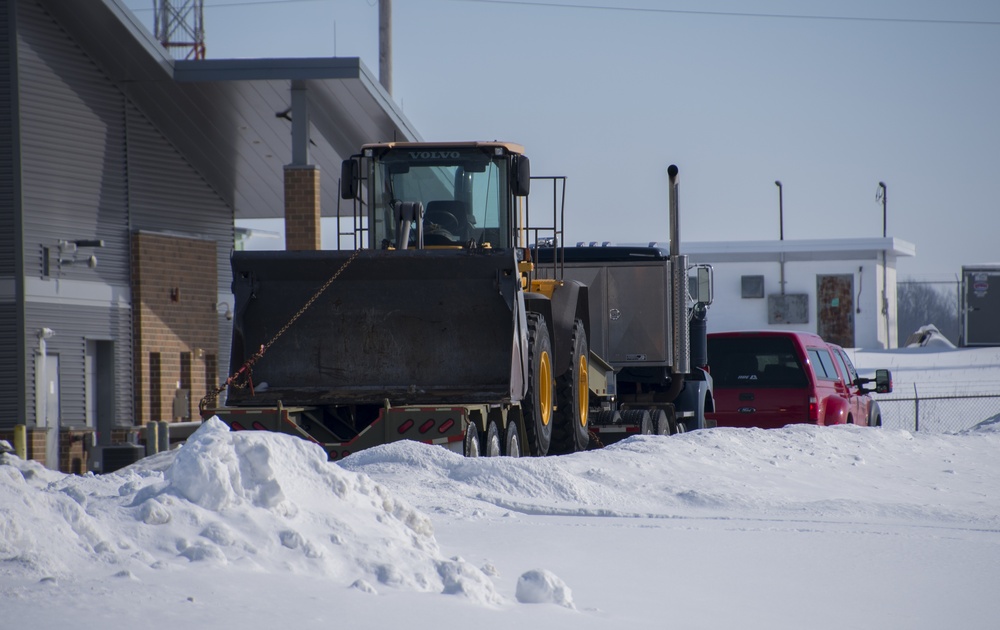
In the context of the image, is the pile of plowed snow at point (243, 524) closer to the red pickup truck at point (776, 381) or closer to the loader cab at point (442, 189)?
the loader cab at point (442, 189)

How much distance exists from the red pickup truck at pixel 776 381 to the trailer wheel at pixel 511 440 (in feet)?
21.6

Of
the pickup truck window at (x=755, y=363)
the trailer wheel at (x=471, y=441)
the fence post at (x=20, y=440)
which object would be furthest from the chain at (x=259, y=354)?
the fence post at (x=20, y=440)

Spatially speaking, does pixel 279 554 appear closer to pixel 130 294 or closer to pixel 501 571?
pixel 501 571

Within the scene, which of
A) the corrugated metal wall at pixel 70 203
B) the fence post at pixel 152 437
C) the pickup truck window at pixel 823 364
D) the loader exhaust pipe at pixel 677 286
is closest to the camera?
the loader exhaust pipe at pixel 677 286

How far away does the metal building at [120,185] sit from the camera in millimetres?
19891

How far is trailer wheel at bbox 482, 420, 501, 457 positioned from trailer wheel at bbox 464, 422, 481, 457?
28cm

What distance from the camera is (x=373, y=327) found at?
11.5 metres

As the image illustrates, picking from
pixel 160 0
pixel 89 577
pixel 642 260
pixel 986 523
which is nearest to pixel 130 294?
pixel 160 0

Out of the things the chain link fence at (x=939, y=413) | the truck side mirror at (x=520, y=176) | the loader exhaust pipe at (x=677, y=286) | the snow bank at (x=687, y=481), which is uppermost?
the truck side mirror at (x=520, y=176)

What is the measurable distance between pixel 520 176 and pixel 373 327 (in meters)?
2.27

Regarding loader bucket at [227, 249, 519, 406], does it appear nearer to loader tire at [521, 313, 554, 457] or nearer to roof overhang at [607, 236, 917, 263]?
loader tire at [521, 313, 554, 457]

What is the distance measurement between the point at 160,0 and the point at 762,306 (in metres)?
28.9

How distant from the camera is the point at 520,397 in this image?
1149 centimetres

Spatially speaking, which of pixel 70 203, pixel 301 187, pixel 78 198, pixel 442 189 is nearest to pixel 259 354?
pixel 442 189
